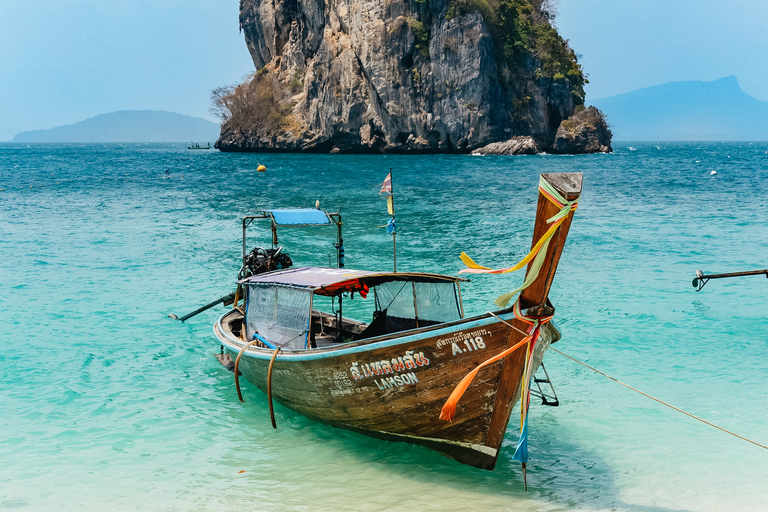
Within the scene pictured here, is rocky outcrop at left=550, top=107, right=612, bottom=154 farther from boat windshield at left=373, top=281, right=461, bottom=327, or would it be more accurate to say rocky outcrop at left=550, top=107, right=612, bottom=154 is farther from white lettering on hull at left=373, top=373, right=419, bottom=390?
white lettering on hull at left=373, top=373, right=419, bottom=390

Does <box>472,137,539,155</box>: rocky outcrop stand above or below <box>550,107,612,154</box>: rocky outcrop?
below

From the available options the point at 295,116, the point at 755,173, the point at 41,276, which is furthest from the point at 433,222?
the point at 295,116

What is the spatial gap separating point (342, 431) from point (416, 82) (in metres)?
73.1

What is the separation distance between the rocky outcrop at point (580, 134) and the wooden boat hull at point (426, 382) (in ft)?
257

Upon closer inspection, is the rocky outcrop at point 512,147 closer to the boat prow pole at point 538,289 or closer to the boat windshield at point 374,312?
the boat windshield at point 374,312

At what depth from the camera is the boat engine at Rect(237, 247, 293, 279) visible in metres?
13.2

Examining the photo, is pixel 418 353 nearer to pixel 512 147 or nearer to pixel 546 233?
pixel 546 233

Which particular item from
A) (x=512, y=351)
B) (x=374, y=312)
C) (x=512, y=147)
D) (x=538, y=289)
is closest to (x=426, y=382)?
(x=512, y=351)

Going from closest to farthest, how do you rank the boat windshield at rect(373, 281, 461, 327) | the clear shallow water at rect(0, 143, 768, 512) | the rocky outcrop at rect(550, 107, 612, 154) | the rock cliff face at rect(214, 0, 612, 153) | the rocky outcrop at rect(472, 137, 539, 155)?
the clear shallow water at rect(0, 143, 768, 512), the boat windshield at rect(373, 281, 461, 327), the rock cliff face at rect(214, 0, 612, 153), the rocky outcrop at rect(472, 137, 539, 155), the rocky outcrop at rect(550, 107, 612, 154)

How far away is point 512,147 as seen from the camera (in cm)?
7594

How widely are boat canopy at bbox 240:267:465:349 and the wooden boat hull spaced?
0.82m

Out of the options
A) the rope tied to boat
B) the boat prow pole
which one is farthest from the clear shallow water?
the rope tied to boat

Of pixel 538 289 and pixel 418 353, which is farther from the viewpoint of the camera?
pixel 418 353

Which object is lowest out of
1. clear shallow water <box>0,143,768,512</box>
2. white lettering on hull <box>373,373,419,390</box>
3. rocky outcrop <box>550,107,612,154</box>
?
clear shallow water <box>0,143,768,512</box>
